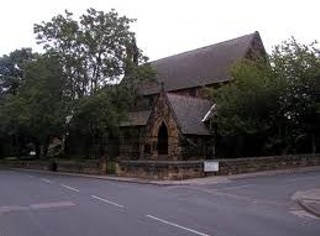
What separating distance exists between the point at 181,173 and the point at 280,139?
15027 mm

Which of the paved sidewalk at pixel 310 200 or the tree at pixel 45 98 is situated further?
the tree at pixel 45 98

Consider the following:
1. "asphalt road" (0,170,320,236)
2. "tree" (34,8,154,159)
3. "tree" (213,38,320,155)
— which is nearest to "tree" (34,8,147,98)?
"tree" (34,8,154,159)

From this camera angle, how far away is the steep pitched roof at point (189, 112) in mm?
44406

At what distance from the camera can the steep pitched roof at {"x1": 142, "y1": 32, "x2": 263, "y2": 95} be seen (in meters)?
52.2

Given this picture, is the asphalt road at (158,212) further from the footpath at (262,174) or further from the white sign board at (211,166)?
the white sign board at (211,166)

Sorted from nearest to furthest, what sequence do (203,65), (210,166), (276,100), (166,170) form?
(166,170)
(210,166)
(276,100)
(203,65)

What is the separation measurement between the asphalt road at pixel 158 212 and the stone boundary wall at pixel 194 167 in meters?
5.85

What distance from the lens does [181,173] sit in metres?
30.3

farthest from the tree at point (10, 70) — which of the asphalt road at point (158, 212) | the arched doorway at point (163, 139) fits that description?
the asphalt road at point (158, 212)

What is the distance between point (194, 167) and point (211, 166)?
1.34 metres

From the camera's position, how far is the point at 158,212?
50.2ft

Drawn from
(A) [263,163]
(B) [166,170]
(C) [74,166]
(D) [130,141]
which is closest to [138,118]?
(D) [130,141]

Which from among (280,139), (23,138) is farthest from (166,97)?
(23,138)

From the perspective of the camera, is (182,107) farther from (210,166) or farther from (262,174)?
(262,174)
